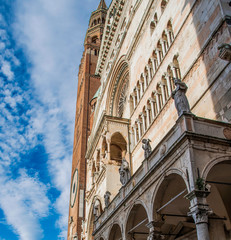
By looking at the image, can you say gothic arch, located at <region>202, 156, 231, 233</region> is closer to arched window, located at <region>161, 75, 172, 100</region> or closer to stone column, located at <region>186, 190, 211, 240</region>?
stone column, located at <region>186, 190, 211, 240</region>

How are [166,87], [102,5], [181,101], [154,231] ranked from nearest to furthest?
[181,101] → [154,231] → [166,87] → [102,5]

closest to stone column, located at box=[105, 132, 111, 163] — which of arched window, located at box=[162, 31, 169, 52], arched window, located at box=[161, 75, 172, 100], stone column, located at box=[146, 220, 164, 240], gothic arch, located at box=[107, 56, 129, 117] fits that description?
gothic arch, located at box=[107, 56, 129, 117]

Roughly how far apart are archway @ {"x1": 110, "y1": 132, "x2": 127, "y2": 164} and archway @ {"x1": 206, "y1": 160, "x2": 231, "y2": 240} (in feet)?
38.3

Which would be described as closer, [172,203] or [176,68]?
[172,203]

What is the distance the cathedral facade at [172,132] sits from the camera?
9648 millimetres

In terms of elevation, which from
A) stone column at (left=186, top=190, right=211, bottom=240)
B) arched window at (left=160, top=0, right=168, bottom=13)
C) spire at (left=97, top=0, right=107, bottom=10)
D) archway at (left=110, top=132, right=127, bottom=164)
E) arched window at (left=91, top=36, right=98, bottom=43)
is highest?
spire at (left=97, top=0, right=107, bottom=10)

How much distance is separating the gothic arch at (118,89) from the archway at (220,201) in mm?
15169

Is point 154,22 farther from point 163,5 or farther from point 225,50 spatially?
point 225,50

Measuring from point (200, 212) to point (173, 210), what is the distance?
5.40 m

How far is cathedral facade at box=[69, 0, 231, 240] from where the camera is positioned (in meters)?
9.65

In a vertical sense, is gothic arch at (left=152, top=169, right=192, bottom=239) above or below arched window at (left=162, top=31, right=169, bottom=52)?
below

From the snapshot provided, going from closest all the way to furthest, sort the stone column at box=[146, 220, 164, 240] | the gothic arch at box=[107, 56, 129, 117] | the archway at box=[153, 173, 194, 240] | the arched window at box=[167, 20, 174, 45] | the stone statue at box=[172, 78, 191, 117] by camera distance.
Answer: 1. the stone statue at box=[172, 78, 191, 117]
2. the stone column at box=[146, 220, 164, 240]
3. the archway at box=[153, 173, 194, 240]
4. the arched window at box=[167, 20, 174, 45]
5. the gothic arch at box=[107, 56, 129, 117]

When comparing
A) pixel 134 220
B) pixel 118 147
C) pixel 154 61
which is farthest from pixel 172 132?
pixel 118 147

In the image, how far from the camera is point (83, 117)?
44531mm
